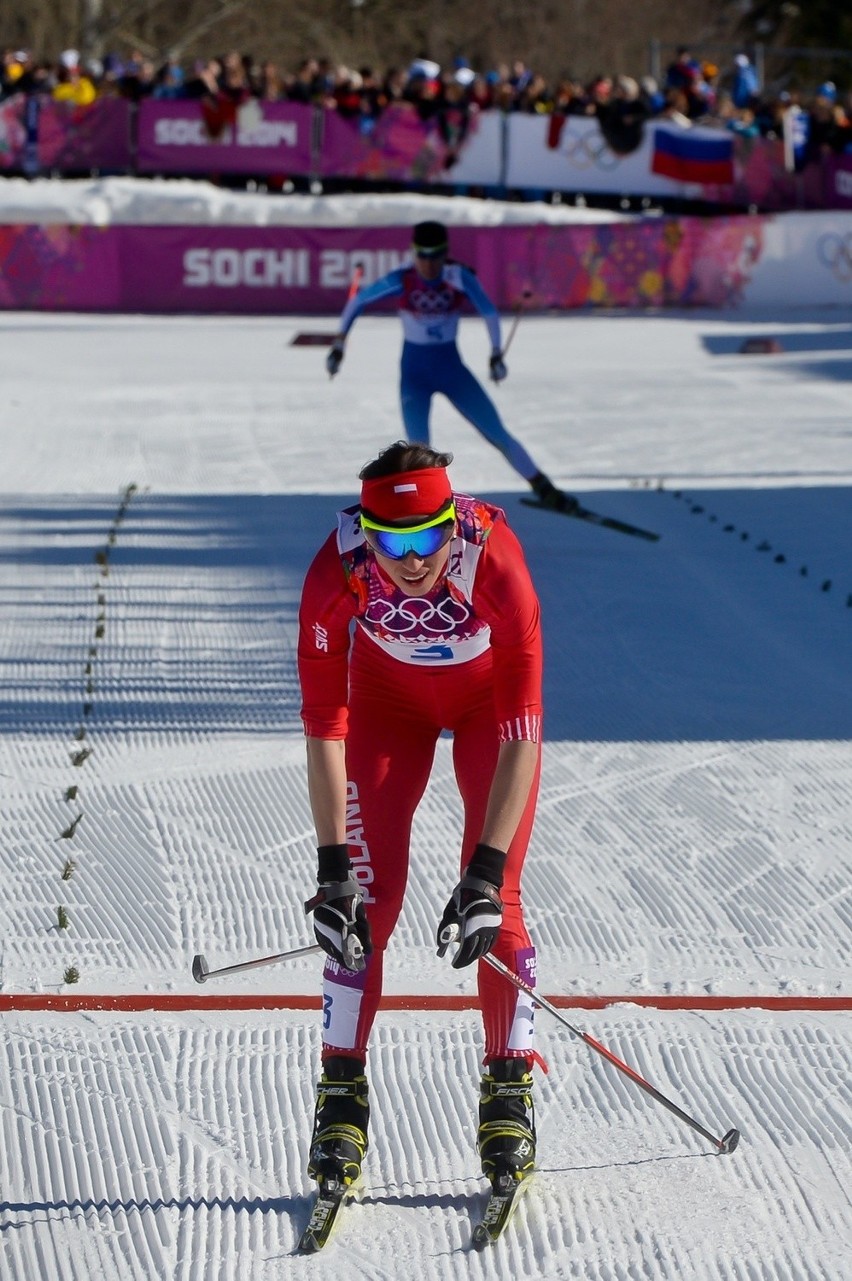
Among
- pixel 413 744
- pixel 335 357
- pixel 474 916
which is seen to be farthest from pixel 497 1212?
pixel 335 357

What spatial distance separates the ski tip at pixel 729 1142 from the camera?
3523mm

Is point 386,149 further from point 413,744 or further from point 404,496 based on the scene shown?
point 404,496

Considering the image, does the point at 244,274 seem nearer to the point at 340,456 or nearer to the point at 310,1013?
the point at 340,456

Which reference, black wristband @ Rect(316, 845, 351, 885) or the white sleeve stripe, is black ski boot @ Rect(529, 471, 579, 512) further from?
black wristband @ Rect(316, 845, 351, 885)

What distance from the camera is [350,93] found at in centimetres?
2312

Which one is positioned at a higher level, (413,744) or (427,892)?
(413,744)

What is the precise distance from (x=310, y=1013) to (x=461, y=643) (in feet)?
4.22

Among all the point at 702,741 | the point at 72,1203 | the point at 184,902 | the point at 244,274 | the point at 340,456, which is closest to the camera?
the point at 72,1203

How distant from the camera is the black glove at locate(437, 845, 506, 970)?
10.2 feet

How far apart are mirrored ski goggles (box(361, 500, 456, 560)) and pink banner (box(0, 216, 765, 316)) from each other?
19470 millimetres

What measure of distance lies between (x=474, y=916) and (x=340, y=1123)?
59 centimetres

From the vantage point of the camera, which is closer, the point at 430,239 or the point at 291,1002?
the point at 291,1002

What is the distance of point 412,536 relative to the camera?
3.18m

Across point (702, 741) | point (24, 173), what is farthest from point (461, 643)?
point (24, 173)
